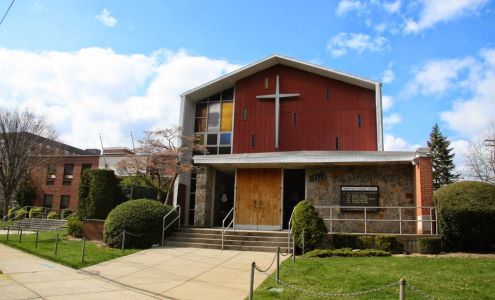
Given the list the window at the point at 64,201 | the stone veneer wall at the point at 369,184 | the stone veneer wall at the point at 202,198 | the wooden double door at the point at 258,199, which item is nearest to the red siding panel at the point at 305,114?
the wooden double door at the point at 258,199

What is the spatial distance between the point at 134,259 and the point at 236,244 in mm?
3826

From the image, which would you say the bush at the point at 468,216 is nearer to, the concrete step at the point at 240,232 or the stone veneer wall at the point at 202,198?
the concrete step at the point at 240,232

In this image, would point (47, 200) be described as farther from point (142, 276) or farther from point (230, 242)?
point (142, 276)

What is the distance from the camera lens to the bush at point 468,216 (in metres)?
12.2

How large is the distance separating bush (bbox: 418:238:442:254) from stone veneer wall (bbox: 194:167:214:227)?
31.4 feet

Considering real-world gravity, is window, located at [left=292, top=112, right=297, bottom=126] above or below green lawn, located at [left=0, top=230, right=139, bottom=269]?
above

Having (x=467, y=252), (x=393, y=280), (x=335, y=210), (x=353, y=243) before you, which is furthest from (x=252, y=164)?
(x=393, y=280)

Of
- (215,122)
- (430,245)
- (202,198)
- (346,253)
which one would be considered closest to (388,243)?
(430,245)

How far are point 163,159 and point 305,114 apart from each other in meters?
7.86

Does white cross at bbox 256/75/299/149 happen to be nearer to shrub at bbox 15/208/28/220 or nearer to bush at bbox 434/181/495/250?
bush at bbox 434/181/495/250

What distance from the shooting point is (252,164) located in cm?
1839

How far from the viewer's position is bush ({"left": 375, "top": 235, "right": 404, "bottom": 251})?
43.8 ft

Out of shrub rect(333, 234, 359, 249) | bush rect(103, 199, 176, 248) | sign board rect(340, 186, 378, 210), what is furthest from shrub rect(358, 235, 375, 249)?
bush rect(103, 199, 176, 248)

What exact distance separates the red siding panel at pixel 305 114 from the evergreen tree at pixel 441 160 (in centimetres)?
2510
